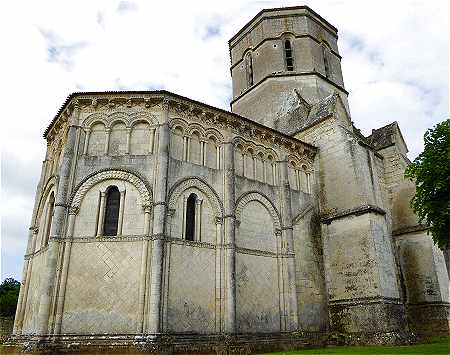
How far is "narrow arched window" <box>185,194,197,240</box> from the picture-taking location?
46.0 ft

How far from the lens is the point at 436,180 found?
11.9 metres

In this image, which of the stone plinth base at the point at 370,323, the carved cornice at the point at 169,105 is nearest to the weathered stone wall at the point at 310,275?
the stone plinth base at the point at 370,323

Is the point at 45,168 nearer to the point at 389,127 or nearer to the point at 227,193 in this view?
the point at 227,193

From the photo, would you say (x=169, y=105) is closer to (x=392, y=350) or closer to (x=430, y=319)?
(x=392, y=350)

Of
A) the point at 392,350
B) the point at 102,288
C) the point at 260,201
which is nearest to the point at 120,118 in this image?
the point at 102,288

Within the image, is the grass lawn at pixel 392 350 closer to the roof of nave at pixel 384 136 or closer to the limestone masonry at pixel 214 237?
the limestone masonry at pixel 214 237

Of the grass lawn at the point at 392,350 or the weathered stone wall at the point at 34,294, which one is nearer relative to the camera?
the grass lawn at the point at 392,350

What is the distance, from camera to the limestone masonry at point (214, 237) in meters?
12.3

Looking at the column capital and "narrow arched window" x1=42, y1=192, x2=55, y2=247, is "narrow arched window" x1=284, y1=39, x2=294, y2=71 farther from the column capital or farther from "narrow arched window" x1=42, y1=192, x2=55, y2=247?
the column capital

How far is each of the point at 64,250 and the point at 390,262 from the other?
13307 mm

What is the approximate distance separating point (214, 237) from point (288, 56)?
52.0 ft

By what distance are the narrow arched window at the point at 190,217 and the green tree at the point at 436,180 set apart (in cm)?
788

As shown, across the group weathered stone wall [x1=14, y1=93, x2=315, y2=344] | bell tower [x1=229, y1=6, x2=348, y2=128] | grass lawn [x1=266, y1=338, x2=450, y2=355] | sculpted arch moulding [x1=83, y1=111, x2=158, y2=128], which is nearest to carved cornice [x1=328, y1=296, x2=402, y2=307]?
grass lawn [x1=266, y1=338, x2=450, y2=355]

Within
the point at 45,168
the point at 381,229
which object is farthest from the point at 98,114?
the point at 381,229
